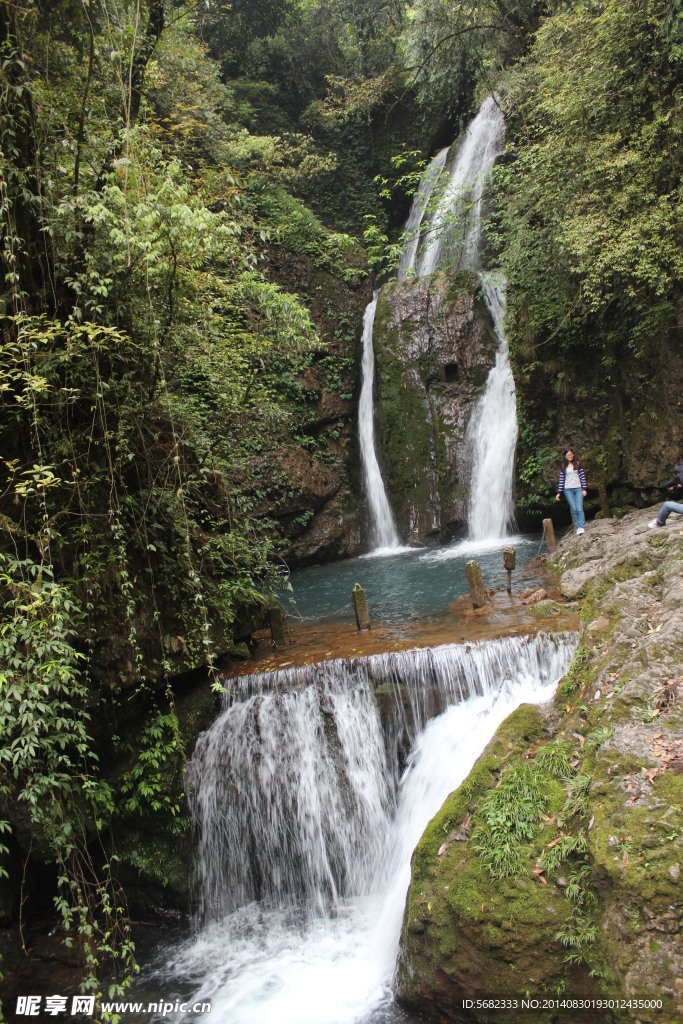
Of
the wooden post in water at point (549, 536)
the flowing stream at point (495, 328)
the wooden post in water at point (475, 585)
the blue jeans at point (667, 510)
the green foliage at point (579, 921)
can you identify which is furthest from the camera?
the flowing stream at point (495, 328)

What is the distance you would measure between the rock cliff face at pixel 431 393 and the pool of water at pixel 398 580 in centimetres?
120

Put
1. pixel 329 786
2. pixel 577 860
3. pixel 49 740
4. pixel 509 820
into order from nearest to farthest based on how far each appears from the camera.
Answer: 1. pixel 577 860
2. pixel 509 820
3. pixel 49 740
4. pixel 329 786

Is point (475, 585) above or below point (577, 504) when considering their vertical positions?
below

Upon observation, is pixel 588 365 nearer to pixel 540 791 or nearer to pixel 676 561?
pixel 676 561

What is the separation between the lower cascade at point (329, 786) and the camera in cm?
623

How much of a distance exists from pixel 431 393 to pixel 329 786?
1146 centimetres

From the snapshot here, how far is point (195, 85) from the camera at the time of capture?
16609mm

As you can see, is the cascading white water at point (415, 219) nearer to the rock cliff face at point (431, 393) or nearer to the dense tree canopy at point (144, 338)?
the rock cliff face at point (431, 393)

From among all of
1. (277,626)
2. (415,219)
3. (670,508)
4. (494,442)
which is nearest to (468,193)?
(415,219)

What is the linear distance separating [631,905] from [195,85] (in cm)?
1911

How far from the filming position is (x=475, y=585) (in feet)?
28.8

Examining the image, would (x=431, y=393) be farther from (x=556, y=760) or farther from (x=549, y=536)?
(x=556, y=760)

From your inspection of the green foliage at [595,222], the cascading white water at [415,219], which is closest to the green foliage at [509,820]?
the green foliage at [595,222]

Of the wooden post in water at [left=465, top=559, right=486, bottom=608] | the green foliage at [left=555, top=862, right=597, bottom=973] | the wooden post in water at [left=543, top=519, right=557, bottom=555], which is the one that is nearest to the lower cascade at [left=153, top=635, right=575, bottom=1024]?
the wooden post in water at [left=465, top=559, right=486, bottom=608]
